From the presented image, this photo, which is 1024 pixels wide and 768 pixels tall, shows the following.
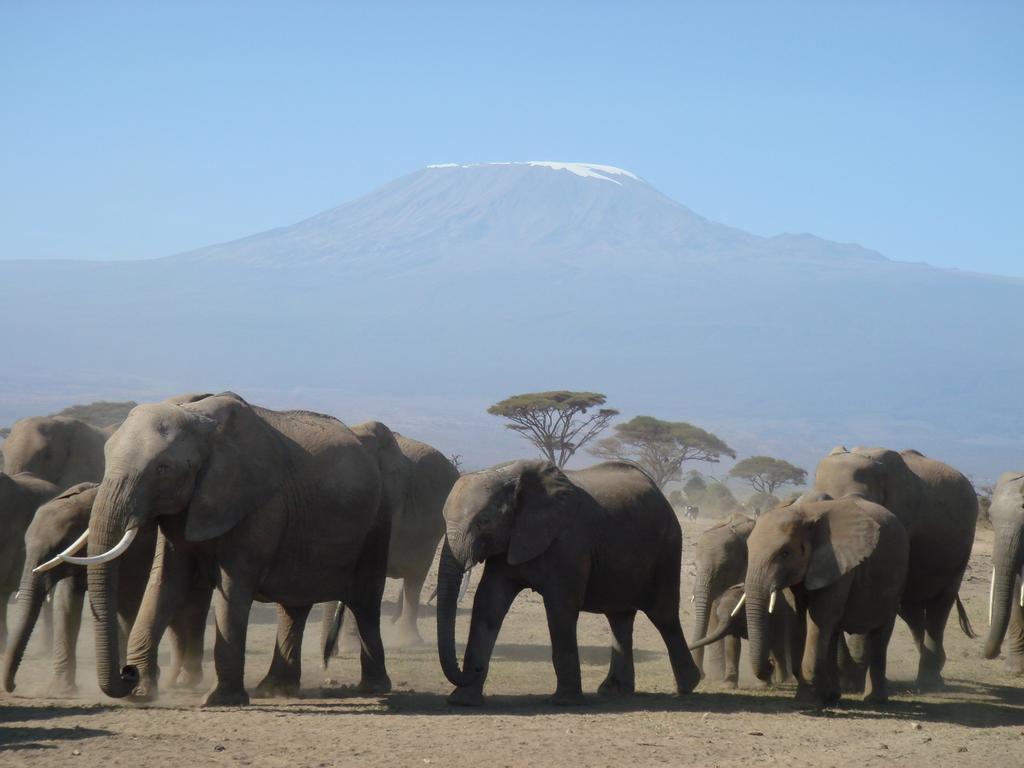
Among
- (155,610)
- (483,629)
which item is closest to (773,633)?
(483,629)

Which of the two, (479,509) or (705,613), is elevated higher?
(479,509)

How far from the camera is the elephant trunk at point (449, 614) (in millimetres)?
13250

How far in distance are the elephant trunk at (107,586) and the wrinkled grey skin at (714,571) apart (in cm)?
638

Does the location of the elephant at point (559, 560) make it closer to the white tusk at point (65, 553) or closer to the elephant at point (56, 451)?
the white tusk at point (65, 553)

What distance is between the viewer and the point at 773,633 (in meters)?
15.7

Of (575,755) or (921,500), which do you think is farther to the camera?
(921,500)

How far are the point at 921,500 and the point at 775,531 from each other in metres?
3.77

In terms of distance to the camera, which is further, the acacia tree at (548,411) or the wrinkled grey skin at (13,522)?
the acacia tree at (548,411)

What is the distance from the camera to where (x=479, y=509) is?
1352 cm

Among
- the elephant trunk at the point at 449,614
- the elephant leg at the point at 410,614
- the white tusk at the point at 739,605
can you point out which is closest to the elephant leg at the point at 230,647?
the elephant trunk at the point at 449,614

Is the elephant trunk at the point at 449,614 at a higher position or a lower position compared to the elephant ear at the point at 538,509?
lower

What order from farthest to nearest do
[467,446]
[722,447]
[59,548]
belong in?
[467,446]
[722,447]
[59,548]

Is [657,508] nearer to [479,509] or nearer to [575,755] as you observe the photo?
[479,509]

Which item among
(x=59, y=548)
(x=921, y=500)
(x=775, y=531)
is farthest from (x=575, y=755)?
(x=921, y=500)
